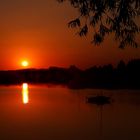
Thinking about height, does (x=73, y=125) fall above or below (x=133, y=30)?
below

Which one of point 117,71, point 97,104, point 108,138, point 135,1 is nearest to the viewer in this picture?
point 135,1

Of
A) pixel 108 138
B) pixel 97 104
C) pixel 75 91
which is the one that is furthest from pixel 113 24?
pixel 75 91

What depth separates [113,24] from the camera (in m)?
6.78

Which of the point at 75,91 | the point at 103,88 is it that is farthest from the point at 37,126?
the point at 75,91

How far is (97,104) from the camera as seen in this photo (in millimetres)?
50062

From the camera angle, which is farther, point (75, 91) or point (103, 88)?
point (75, 91)

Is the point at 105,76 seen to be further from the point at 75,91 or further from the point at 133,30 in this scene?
the point at 133,30

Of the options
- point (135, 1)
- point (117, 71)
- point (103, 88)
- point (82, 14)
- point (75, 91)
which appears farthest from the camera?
point (75, 91)

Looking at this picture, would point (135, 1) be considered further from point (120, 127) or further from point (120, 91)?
point (120, 91)

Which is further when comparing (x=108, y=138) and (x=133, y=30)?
(x=108, y=138)

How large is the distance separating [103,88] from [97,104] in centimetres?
2303

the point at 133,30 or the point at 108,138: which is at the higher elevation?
the point at 133,30

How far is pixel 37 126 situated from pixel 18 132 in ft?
12.3

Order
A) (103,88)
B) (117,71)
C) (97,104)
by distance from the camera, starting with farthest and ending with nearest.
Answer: (103,88), (117,71), (97,104)
